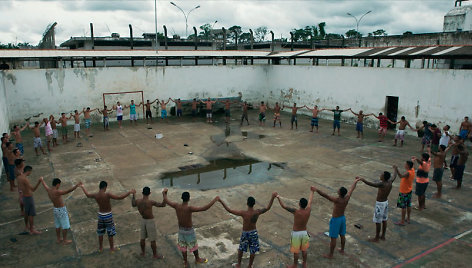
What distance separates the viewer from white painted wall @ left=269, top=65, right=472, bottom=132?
49.9ft

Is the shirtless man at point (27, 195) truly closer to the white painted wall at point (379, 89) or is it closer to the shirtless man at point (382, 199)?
the shirtless man at point (382, 199)

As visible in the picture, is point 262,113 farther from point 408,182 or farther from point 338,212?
point 338,212

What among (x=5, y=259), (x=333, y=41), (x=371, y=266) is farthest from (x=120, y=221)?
(x=333, y=41)

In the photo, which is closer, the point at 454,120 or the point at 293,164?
the point at 293,164

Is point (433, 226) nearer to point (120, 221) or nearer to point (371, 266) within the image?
point (371, 266)

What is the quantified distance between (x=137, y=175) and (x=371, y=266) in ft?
25.3

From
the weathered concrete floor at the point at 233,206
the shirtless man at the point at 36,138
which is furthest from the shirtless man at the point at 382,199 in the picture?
the shirtless man at the point at 36,138

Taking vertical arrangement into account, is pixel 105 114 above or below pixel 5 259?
above

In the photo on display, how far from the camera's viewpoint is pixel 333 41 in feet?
138

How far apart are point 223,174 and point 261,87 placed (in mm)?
15759

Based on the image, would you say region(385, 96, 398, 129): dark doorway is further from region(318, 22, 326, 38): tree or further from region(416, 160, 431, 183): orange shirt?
region(318, 22, 326, 38): tree

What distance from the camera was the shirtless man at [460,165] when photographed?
955 centimetres

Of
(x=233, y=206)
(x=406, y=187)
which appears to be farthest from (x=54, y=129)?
(x=406, y=187)

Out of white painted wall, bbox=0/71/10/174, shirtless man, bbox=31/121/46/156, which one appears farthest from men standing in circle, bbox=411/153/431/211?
shirtless man, bbox=31/121/46/156
